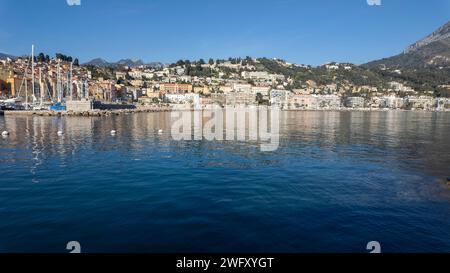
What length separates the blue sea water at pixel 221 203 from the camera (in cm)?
680

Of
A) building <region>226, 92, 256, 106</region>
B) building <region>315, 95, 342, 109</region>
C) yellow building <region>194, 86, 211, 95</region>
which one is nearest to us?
building <region>226, 92, 256, 106</region>

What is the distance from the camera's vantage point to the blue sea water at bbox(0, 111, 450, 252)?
680cm

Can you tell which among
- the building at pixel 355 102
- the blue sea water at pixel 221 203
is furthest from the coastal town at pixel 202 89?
the blue sea water at pixel 221 203

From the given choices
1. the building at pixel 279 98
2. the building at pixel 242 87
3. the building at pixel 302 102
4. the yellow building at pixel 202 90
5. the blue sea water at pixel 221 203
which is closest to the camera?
the blue sea water at pixel 221 203

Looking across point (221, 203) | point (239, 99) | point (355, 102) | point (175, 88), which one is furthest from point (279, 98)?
point (221, 203)

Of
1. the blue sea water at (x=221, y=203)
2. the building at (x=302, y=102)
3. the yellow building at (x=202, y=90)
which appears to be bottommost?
the blue sea water at (x=221, y=203)

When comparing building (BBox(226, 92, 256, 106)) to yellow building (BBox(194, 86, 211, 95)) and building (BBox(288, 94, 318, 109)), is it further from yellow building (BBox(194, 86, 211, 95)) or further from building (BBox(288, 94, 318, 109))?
building (BBox(288, 94, 318, 109))

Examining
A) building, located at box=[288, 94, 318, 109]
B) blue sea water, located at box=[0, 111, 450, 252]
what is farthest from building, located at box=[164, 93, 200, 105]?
blue sea water, located at box=[0, 111, 450, 252]

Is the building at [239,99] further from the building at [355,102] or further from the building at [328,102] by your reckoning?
the building at [355,102]

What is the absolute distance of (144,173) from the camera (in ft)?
42.5
